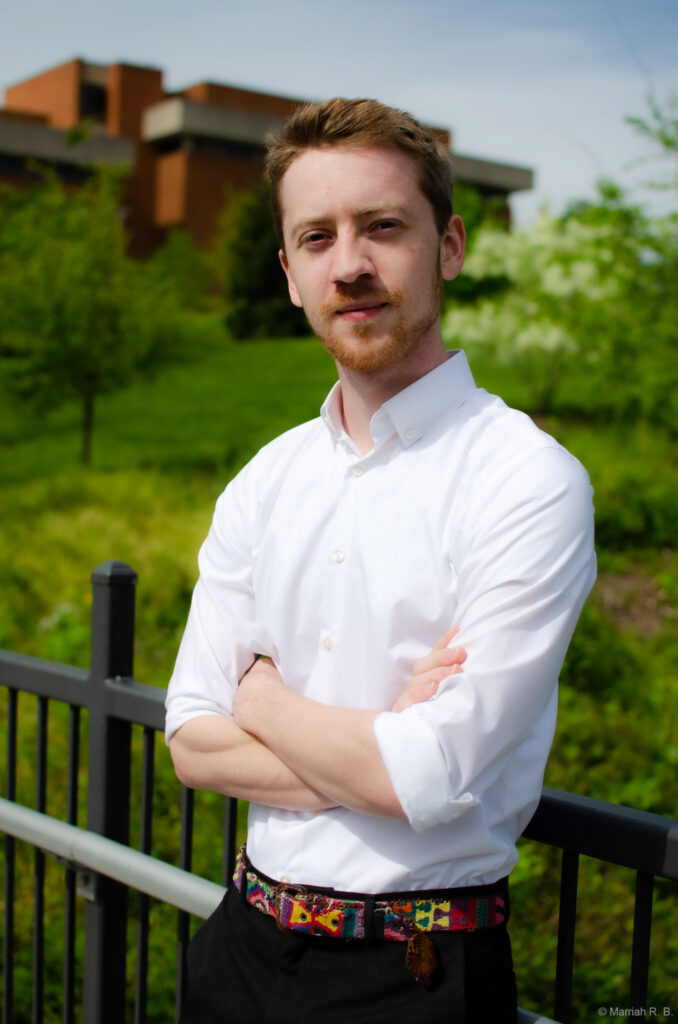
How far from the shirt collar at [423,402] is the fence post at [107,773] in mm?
1062

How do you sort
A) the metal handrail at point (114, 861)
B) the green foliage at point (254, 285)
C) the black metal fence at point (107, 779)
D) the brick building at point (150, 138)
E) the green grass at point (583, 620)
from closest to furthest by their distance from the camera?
the metal handrail at point (114, 861), the black metal fence at point (107, 779), the green grass at point (583, 620), the green foliage at point (254, 285), the brick building at point (150, 138)

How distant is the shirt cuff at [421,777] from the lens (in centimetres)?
143

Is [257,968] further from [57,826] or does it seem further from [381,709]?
[57,826]

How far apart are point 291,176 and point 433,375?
1.43 feet


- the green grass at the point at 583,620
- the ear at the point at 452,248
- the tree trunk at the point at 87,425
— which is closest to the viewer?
the ear at the point at 452,248

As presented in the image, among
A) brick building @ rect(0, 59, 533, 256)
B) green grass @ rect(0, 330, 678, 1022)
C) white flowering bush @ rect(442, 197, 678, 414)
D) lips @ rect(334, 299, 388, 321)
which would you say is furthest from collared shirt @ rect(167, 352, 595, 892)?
brick building @ rect(0, 59, 533, 256)

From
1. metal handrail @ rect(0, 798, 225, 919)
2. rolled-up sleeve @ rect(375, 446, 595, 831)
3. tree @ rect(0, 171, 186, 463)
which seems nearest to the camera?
rolled-up sleeve @ rect(375, 446, 595, 831)

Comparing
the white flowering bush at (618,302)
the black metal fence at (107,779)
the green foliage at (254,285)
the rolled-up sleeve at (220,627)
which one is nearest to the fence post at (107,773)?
the black metal fence at (107,779)

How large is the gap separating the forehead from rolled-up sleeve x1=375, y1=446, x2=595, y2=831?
1.78 feet

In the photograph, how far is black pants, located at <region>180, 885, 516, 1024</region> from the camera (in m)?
1.51

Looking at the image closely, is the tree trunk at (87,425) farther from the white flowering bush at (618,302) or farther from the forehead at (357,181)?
the forehead at (357,181)

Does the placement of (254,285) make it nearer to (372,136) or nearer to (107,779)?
(107,779)

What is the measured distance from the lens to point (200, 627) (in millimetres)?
1914

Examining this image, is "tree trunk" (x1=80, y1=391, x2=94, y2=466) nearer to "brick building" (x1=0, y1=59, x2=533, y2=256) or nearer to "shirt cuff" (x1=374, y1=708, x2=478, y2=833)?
"shirt cuff" (x1=374, y1=708, x2=478, y2=833)
